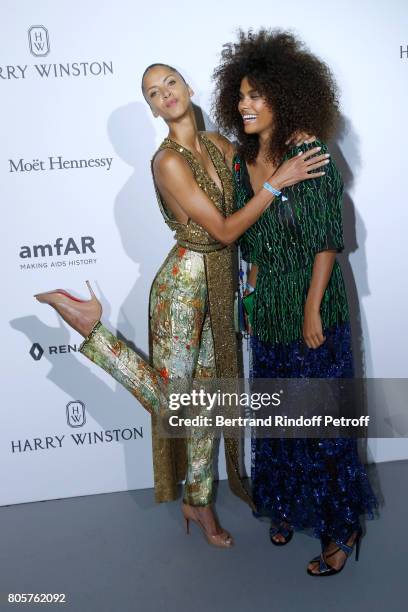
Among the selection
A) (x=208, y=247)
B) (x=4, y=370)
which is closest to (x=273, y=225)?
(x=208, y=247)

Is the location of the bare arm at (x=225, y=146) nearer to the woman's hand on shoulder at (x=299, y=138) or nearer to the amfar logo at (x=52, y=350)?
the woman's hand on shoulder at (x=299, y=138)

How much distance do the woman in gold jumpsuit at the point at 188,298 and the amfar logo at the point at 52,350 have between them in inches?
19.0

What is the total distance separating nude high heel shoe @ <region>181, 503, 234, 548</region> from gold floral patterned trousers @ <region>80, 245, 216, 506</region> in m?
0.25

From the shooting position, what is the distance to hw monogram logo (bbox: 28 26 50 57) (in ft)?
8.79

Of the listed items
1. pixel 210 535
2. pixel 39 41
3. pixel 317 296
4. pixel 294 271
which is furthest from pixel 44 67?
pixel 210 535

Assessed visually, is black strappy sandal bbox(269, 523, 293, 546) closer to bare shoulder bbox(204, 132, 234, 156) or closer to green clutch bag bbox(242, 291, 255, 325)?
green clutch bag bbox(242, 291, 255, 325)

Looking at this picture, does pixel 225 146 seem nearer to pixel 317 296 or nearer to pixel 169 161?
pixel 169 161

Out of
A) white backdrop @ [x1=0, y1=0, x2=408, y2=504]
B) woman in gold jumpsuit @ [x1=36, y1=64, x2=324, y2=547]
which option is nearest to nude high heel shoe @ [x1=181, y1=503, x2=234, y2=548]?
woman in gold jumpsuit @ [x1=36, y1=64, x2=324, y2=547]

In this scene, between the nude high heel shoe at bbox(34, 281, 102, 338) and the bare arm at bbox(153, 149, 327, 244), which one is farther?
the nude high heel shoe at bbox(34, 281, 102, 338)

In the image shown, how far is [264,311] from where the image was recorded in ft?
7.73

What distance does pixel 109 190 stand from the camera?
2.84 metres

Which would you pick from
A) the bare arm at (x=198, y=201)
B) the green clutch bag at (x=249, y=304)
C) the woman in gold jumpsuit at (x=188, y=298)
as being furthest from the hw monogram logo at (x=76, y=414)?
the bare arm at (x=198, y=201)

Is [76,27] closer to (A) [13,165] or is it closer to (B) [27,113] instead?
(B) [27,113]

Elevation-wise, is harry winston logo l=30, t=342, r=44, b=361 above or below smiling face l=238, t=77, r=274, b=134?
below
